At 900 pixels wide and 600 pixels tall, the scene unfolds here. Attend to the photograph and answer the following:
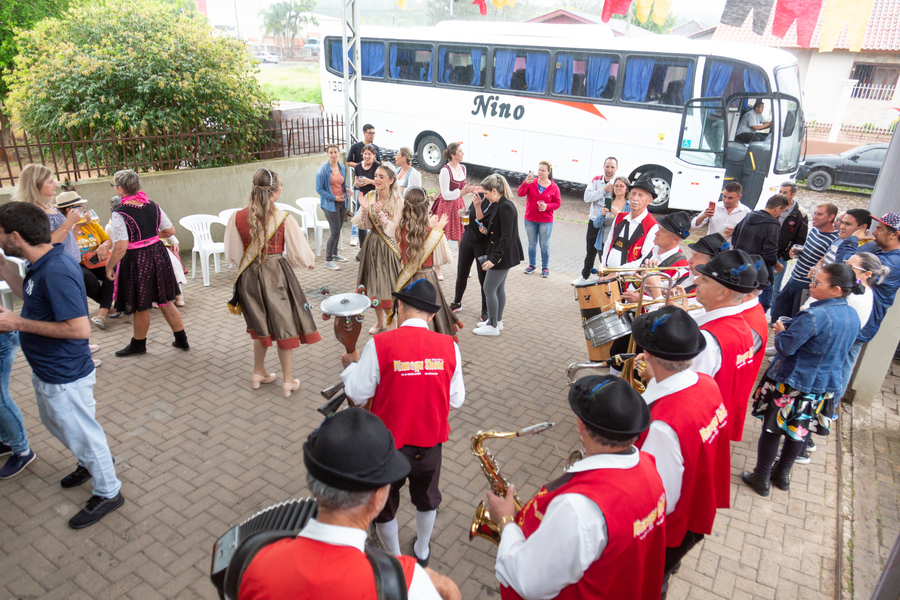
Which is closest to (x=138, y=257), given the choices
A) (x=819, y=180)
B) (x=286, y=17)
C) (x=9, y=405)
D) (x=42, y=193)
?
(x=42, y=193)

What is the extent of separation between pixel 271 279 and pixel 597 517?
3.72 metres

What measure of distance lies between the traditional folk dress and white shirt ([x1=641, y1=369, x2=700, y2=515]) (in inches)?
134

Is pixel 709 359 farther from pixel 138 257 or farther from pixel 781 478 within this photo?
pixel 138 257

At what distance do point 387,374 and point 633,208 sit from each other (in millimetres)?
3628

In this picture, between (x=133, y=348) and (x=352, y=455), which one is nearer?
(x=352, y=455)

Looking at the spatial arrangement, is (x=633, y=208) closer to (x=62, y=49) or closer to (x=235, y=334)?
(x=235, y=334)

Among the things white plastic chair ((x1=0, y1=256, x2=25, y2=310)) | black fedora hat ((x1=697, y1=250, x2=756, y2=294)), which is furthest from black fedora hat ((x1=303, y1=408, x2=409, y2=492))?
white plastic chair ((x1=0, y1=256, x2=25, y2=310))

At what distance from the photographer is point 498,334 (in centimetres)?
682

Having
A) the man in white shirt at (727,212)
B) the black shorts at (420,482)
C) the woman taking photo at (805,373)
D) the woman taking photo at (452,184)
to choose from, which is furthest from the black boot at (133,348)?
the man in white shirt at (727,212)

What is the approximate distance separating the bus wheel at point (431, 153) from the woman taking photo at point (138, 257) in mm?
11429

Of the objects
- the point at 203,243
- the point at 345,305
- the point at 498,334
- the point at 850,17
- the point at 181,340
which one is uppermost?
the point at 850,17

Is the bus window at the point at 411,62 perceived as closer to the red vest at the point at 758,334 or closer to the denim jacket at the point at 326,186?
the denim jacket at the point at 326,186

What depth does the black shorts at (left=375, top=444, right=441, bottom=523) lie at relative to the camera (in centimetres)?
293

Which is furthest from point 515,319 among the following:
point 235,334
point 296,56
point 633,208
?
point 296,56
